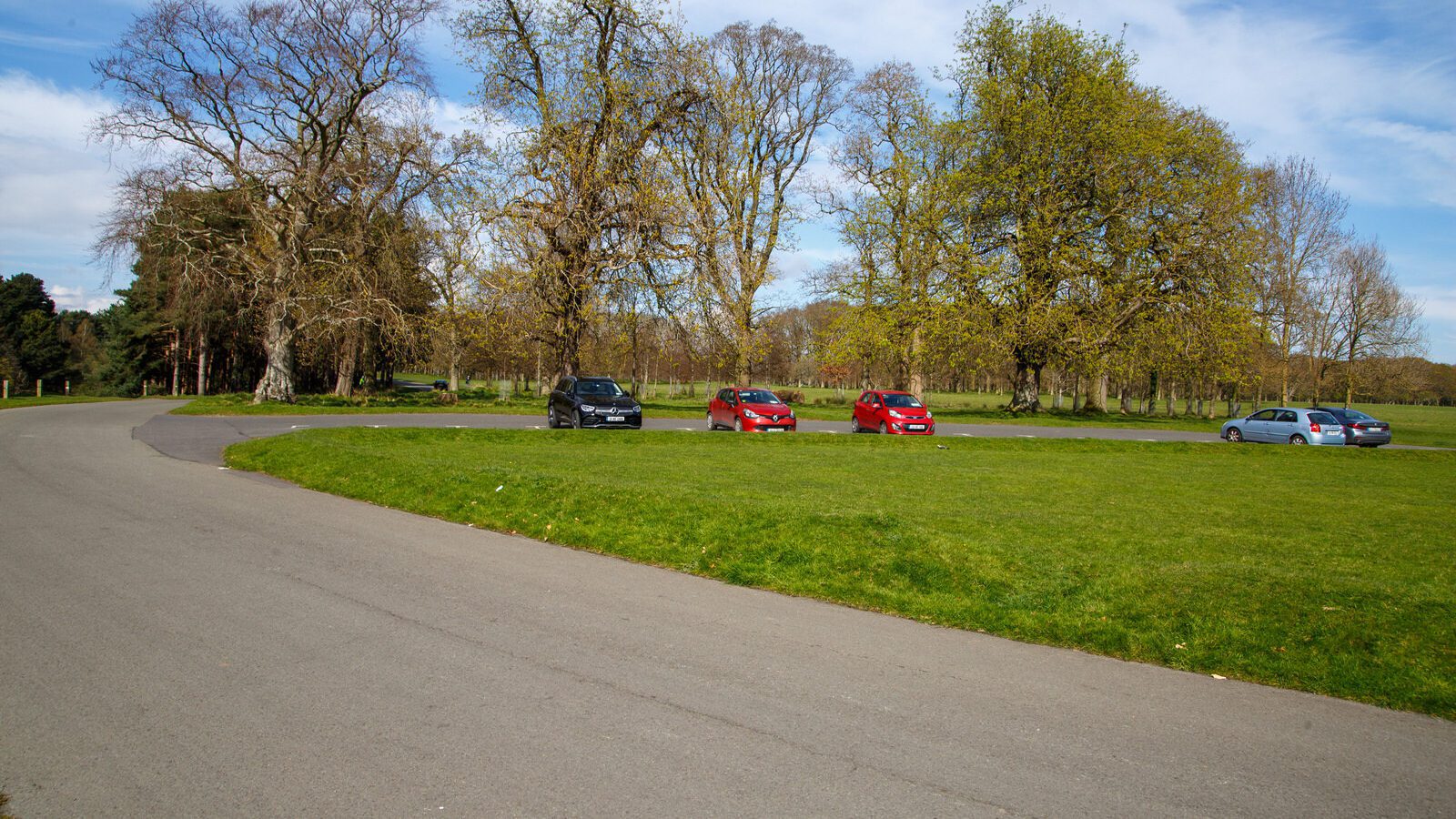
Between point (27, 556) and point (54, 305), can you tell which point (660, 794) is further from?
point (54, 305)

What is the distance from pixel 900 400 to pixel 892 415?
1.11m

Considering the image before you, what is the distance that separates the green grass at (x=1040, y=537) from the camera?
6.27 m

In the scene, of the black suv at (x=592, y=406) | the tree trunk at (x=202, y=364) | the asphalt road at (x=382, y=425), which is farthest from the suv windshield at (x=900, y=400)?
the tree trunk at (x=202, y=364)

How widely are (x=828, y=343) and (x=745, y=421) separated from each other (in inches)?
628

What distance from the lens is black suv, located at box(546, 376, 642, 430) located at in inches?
1002

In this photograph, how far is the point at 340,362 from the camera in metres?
47.1

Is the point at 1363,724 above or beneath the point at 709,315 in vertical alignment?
beneath

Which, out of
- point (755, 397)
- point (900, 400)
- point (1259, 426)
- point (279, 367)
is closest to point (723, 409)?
point (755, 397)

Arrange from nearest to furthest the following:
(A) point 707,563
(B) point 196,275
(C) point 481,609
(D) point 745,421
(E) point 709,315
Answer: (C) point 481,609 < (A) point 707,563 < (D) point 745,421 < (B) point 196,275 < (E) point 709,315

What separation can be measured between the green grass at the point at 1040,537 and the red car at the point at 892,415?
8599 mm

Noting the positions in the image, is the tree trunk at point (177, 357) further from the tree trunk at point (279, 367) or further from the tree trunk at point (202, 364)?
the tree trunk at point (279, 367)

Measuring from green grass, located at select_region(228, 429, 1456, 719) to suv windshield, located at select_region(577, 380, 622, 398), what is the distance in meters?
6.82

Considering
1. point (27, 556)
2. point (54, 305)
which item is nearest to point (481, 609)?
point (27, 556)

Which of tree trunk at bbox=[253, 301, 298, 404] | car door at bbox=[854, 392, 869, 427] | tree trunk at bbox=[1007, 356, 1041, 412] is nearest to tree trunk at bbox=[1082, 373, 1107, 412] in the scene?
tree trunk at bbox=[1007, 356, 1041, 412]
